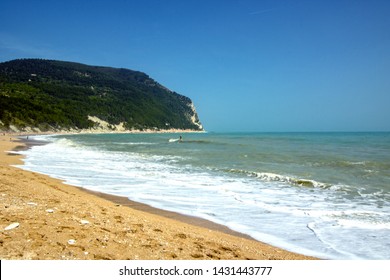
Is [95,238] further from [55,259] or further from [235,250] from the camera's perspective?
[235,250]

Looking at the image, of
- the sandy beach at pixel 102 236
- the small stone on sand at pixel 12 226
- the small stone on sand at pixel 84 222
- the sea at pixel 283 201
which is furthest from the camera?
the sea at pixel 283 201

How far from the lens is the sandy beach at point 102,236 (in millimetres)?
4727

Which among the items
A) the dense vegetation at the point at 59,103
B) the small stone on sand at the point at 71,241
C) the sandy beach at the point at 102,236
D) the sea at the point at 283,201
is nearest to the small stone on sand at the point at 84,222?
the sandy beach at the point at 102,236

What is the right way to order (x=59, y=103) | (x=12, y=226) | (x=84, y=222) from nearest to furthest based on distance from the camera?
(x=12, y=226) → (x=84, y=222) → (x=59, y=103)

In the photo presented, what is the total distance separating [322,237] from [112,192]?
25.0 feet

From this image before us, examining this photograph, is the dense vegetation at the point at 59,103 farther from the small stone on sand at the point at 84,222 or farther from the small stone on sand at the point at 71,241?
the small stone on sand at the point at 71,241

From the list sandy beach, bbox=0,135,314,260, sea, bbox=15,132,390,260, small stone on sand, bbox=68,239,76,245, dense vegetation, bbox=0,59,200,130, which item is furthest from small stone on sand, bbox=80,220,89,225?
dense vegetation, bbox=0,59,200,130

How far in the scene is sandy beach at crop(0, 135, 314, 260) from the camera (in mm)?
4727

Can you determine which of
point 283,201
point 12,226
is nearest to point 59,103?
point 283,201

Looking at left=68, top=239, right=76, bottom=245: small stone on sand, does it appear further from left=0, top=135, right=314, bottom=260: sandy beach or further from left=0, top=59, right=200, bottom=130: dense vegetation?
left=0, top=59, right=200, bottom=130: dense vegetation

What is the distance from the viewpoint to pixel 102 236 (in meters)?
5.46

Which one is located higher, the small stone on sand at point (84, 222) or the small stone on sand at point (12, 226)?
the small stone on sand at point (12, 226)

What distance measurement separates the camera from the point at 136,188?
12.5m

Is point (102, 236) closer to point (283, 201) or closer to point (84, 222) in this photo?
point (84, 222)
